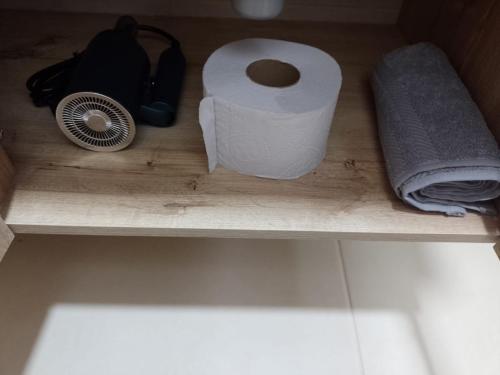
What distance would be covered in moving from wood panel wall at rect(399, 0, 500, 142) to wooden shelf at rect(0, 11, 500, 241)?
0.41 ft

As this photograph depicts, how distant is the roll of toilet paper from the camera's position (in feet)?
1.29

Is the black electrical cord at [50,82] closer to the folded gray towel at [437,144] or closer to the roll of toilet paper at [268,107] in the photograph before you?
the roll of toilet paper at [268,107]

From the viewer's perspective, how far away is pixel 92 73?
0.42 metres

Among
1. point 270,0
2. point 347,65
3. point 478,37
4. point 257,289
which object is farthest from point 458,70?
point 257,289

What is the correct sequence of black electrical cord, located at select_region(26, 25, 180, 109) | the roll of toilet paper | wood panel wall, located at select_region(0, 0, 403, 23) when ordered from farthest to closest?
1. wood panel wall, located at select_region(0, 0, 403, 23)
2. black electrical cord, located at select_region(26, 25, 180, 109)
3. the roll of toilet paper

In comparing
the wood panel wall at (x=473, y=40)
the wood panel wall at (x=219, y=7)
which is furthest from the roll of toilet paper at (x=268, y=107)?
the wood panel wall at (x=219, y=7)

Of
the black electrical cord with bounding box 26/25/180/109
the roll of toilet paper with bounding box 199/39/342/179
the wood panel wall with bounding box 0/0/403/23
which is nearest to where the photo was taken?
the roll of toilet paper with bounding box 199/39/342/179

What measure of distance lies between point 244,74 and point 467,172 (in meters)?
0.25

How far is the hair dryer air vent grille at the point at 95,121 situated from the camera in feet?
1.34

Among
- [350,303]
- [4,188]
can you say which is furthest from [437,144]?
[4,188]

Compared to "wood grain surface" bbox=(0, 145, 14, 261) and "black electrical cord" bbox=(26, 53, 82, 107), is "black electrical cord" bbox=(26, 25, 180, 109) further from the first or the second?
"wood grain surface" bbox=(0, 145, 14, 261)

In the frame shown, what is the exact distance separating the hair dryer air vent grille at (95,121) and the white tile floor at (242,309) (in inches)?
10.0

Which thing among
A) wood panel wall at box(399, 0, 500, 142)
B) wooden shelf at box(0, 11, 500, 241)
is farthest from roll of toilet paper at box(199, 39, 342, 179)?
wood panel wall at box(399, 0, 500, 142)

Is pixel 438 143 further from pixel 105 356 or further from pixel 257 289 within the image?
pixel 105 356
